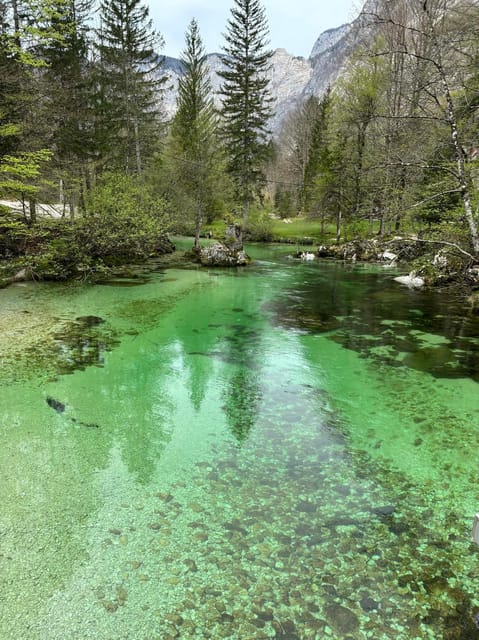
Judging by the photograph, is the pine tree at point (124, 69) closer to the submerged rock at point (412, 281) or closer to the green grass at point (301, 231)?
the submerged rock at point (412, 281)

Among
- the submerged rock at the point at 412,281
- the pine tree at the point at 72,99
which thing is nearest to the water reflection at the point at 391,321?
the submerged rock at the point at 412,281

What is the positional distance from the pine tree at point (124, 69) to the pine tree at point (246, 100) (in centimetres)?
888

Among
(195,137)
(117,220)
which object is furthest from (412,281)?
(195,137)

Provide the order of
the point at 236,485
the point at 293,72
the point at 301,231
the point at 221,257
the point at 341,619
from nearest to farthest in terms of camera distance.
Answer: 1. the point at 341,619
2. the point at 236,485
3. the point at 221,257
4. the point at 301,231
5. the point at 293,72

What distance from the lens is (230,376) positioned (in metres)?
6.49

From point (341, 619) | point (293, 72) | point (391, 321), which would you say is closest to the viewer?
point (341, 619)

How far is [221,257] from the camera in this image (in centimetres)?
1958

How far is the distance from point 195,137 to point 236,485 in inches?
825

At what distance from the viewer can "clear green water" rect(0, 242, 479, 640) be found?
2.44 metres

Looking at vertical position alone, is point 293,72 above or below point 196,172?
above

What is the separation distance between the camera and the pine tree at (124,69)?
20.9 m

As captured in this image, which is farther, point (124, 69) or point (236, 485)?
point (124, 69)

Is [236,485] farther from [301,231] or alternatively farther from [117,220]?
[301,231]

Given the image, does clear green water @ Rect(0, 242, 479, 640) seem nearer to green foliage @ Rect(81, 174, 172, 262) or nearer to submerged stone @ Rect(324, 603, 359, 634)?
submerged stone @ Rect(324, 603, 359, 634)
